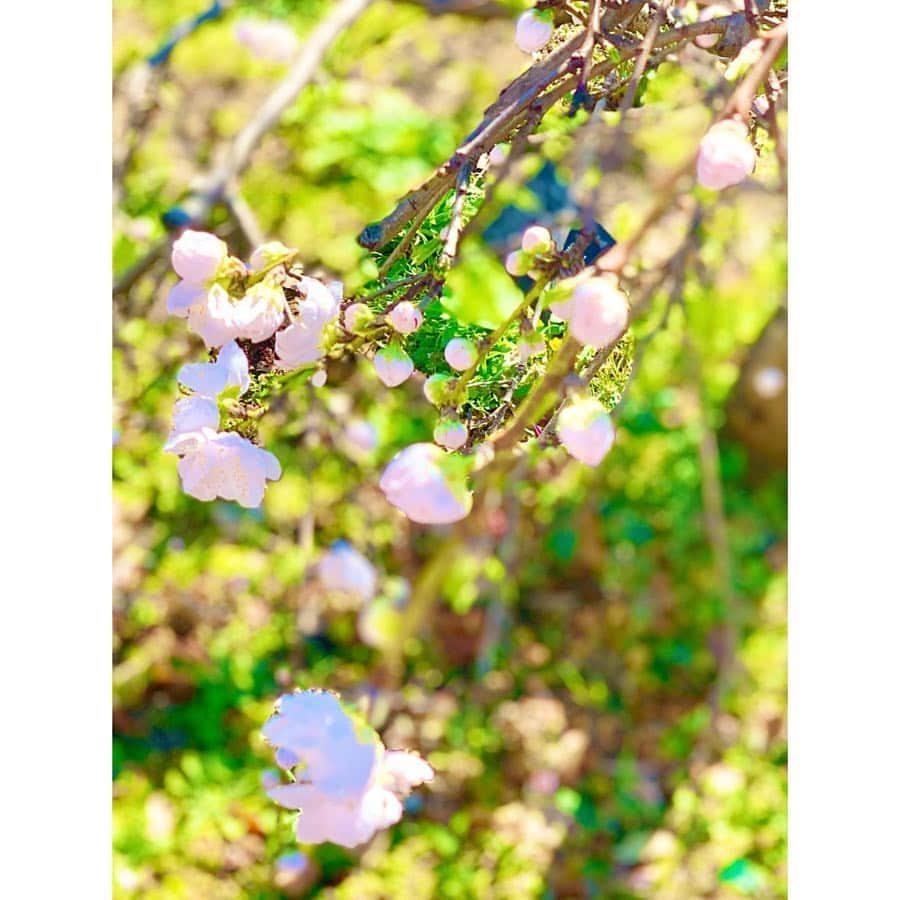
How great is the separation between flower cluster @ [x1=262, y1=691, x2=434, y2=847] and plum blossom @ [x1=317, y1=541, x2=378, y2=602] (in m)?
0.94

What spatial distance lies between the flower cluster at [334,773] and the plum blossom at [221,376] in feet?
0.56

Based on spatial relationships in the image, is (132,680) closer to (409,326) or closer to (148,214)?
(148,214)

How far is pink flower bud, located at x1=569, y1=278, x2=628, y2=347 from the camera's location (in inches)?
16.2

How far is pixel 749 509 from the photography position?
1.88m

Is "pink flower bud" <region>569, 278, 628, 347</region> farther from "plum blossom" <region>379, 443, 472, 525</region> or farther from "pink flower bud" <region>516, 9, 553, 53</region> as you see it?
"pink flower bud" <region>516, 9, 553, 53</region>

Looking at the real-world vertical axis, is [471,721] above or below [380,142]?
below

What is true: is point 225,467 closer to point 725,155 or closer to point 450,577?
point 725,155

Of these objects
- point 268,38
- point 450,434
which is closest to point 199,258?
point 450,434

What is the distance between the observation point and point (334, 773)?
55cm

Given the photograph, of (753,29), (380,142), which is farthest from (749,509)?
(753,29)

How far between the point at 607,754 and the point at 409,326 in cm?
125

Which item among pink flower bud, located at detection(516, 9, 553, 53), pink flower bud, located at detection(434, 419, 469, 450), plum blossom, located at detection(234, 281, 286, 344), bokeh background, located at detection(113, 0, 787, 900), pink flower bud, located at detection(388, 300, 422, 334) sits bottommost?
bokeh background, located at detection(113, 0, 787, 900)

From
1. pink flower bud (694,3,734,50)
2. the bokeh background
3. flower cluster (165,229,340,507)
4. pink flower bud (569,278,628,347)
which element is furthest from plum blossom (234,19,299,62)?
pink flower bud (569,278,628,347)

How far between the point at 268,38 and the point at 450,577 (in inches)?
A: 30.6
